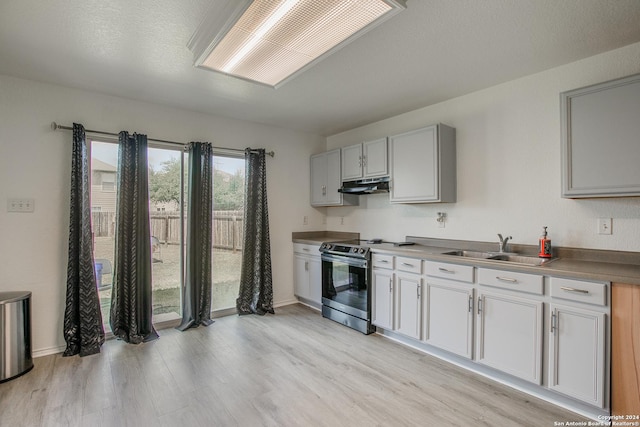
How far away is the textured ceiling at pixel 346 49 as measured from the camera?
1866 millimetres

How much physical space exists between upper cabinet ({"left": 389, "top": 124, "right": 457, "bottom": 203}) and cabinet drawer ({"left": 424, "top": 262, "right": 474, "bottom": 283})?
27.4 inches

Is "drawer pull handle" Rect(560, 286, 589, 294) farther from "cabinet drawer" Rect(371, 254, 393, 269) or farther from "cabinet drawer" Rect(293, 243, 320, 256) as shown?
"cabinet drawer" Rect(293, 243, 320, 256)

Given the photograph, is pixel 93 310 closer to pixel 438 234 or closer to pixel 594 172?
pixel 438 234

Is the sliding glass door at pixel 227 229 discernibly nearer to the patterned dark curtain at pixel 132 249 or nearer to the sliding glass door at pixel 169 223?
the sliding glass door at pixel 169 223

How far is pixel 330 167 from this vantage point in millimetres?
4285

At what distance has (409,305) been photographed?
2975 mm

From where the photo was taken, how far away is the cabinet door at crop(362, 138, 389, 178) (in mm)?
3566

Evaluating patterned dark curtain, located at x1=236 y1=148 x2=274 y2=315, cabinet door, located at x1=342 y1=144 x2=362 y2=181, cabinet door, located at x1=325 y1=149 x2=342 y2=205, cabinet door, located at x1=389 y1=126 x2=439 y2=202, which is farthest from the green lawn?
cabinet door, located at x1=389 y1=126 x2=439 y2=202

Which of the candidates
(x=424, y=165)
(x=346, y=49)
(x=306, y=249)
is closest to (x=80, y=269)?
(x=306, y=249)

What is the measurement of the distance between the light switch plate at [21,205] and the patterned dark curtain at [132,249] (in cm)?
65

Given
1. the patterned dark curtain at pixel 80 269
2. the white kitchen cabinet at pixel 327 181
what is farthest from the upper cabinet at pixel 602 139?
the patterned dark curtain at pixel 80 269

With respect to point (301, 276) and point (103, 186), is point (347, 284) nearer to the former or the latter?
point (301, 276)

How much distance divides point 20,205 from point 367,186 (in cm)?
337

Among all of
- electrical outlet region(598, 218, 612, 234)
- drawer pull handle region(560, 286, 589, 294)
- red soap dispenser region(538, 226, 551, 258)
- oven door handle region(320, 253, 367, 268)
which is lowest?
oven door handle region(320, 253, 367, 268)
